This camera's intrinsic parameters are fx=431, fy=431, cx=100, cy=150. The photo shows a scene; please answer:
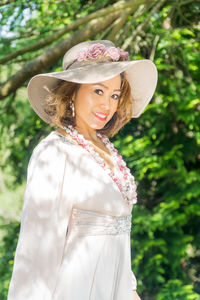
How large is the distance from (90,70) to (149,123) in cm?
367

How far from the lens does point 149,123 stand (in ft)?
18.4

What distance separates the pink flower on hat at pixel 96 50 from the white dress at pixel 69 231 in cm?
43

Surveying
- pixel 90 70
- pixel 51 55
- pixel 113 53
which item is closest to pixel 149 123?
pixel 51 55

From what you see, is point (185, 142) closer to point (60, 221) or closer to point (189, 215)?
point (189, 215)

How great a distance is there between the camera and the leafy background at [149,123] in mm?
4344

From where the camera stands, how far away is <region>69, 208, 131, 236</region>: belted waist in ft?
5.91

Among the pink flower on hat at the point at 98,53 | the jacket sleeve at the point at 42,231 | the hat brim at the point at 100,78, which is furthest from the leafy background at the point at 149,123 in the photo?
the jacket sleeve at the point at 42,231

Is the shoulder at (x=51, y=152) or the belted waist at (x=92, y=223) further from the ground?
the shoulder at (x=51, y=152)

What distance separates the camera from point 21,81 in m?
4.04

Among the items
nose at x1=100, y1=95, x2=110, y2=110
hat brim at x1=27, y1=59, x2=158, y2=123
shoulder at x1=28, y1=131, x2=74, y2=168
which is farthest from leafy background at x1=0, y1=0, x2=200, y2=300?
shoulder at x1=28, y1=131, x2=74, y2=168

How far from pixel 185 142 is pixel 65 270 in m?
4.00

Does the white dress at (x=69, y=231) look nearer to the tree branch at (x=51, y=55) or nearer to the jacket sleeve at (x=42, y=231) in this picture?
the jacket sleeve at (x=42, y=231)

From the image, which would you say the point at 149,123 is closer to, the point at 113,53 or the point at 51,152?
the point at 113,53

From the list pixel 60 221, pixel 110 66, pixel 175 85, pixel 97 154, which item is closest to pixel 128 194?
pixel 97 154
